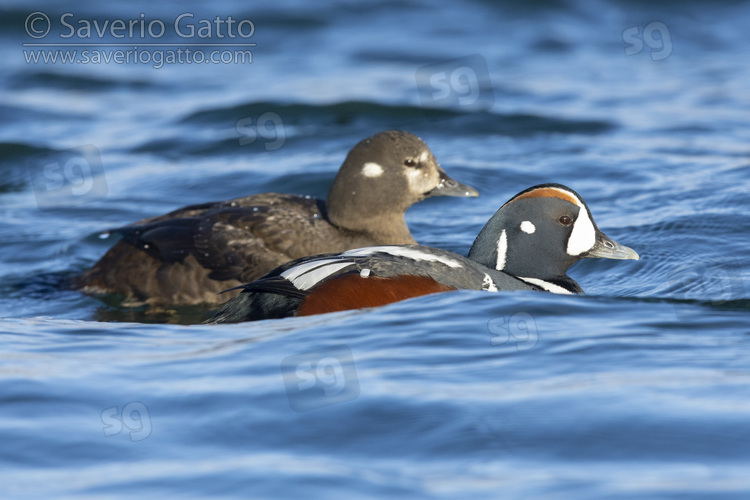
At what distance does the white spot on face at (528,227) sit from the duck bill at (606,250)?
0.47 metres

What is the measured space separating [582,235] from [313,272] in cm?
186

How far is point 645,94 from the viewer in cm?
1560

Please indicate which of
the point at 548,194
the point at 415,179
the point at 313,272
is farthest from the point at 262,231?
the point at 548,194

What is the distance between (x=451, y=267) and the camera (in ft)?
20.1

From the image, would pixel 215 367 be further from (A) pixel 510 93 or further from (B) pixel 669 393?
(A) pixel 510 93

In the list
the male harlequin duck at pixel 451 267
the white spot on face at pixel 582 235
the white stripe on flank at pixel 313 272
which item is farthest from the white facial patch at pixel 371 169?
the white stripe on flank at pixel 313 272

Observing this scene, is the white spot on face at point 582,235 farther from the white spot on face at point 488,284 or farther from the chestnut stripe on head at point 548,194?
the white spot on face at point 488,284

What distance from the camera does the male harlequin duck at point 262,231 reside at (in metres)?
8.12

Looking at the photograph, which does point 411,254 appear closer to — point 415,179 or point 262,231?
point 262,231

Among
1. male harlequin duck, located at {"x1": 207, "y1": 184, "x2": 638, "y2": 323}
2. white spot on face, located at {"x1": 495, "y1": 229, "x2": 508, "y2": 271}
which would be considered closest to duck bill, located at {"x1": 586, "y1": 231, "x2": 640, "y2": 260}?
male harlequin duck, located at {"x1": 207, "y1": 184, "x2": 638, "y2": 323}

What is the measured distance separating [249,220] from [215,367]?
318cm

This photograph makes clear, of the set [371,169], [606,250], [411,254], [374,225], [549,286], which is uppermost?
[371,169]

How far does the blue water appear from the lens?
400 cm

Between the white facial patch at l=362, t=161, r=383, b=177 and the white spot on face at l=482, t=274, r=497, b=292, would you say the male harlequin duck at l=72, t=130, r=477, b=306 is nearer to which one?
the white facial patch at l=362, t=161, r=383, b=177
